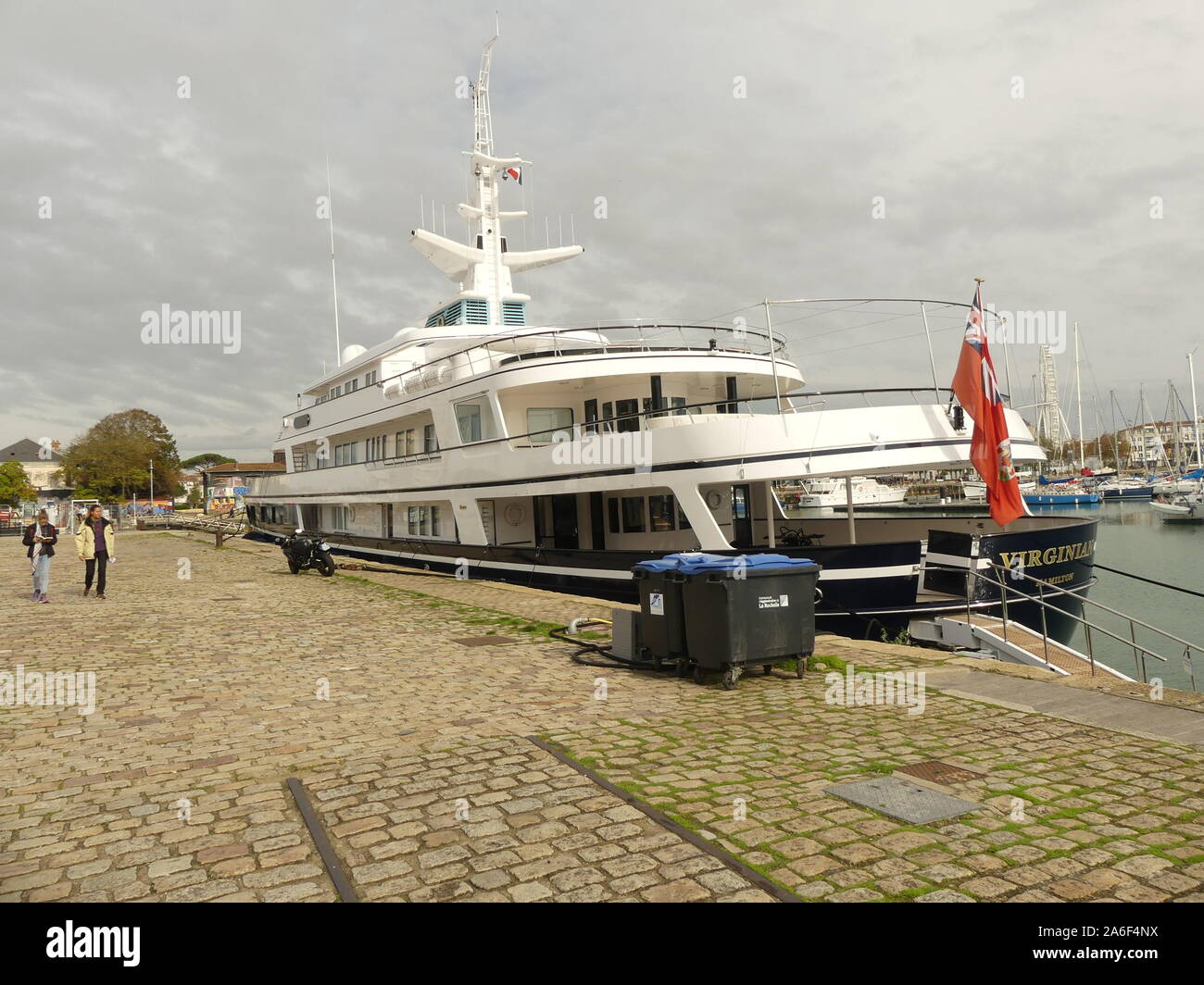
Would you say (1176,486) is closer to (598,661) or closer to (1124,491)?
(1124,491)

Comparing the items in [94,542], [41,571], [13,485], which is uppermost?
[13,485]

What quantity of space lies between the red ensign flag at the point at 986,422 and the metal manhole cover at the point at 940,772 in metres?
7.94

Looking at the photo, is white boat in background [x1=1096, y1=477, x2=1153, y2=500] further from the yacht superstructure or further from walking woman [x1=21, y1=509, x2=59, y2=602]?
walking woman [x1=21, y1=509, x2=59, y2=602]

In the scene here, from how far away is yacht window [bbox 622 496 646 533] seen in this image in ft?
54.2

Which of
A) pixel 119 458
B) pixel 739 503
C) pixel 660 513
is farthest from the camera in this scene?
pixel 119 458

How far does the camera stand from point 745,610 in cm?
739

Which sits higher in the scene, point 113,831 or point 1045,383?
point 1045,383

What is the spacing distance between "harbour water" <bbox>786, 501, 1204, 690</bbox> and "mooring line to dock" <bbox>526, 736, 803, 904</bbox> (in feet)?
30.4

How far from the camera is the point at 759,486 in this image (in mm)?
17484

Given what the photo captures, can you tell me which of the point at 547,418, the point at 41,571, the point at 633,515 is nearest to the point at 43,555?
the point at 41,571

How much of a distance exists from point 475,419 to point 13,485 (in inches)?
3350
